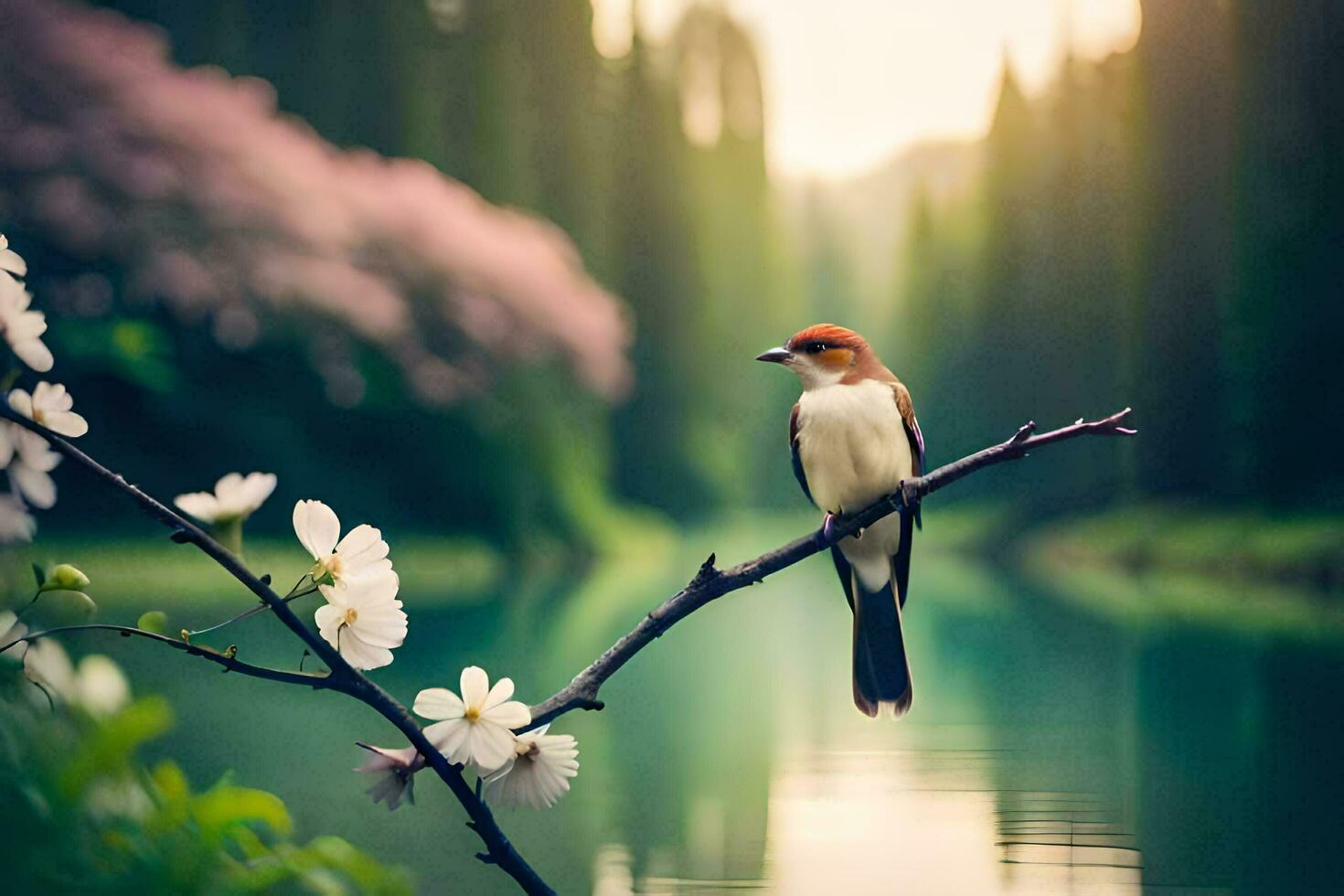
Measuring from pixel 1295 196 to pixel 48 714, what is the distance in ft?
10.0

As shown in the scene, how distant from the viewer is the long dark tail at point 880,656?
33.7 inches

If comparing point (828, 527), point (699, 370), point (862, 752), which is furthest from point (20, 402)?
point (699, 370)

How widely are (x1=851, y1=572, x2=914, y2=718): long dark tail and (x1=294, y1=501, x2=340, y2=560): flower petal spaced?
51cm

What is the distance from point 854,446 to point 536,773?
1.31 feet

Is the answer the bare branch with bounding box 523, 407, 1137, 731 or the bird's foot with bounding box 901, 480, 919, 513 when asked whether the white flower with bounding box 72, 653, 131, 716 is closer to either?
the bare branch with bounding box 523, 407, 1137, 731

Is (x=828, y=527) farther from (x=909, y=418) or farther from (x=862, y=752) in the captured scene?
(x=862, y=752)

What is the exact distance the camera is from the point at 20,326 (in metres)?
0.42

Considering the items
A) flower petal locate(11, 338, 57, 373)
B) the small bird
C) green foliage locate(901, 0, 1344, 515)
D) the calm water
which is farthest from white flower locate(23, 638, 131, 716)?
green foliage locate(901, 0, 1344, 515)

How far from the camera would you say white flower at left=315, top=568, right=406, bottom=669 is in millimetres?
456

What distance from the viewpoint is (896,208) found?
216 cm

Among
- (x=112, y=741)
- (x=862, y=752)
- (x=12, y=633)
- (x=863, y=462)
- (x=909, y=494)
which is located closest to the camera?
(x=112, y=741)

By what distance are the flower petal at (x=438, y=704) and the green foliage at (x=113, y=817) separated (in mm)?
89

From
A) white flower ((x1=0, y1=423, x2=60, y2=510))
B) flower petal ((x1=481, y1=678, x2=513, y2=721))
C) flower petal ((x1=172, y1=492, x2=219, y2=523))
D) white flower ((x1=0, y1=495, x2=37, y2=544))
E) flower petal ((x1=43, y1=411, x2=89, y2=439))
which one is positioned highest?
flower petal ((x1=43, y1=411, x2=89, y2=439))

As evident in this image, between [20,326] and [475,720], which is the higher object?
[20,326]
